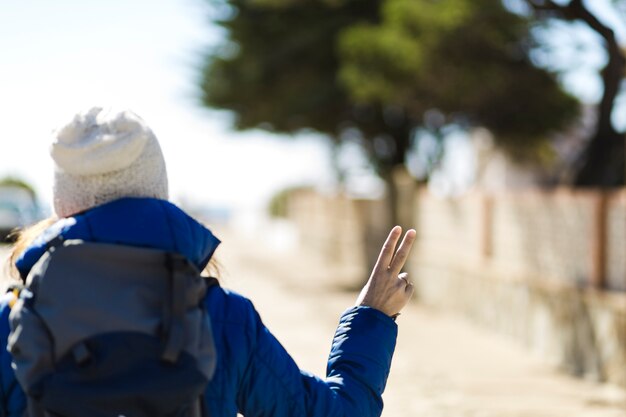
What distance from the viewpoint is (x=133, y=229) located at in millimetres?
1844

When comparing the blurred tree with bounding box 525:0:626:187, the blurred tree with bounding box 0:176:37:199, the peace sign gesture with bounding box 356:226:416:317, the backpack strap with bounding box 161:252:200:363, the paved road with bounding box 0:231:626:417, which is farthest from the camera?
the blurred tree with bounding box 0:176:37:199

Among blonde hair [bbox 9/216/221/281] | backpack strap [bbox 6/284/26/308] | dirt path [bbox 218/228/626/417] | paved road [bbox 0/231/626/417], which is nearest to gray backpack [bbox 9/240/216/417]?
backpack strap [bbox 6/284/26/308]

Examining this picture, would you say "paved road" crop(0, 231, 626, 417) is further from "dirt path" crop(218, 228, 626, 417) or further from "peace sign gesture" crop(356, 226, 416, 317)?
"peace sign gesture" crop(356, 226, 416, 317)

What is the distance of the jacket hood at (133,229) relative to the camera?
72.4 inches

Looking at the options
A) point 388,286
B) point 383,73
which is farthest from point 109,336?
point 383,73

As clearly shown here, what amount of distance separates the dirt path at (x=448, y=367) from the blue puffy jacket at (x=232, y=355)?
5044 millimetres

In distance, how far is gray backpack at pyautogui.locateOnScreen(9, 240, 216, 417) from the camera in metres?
1.74

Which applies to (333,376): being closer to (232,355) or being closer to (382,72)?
(232,355)

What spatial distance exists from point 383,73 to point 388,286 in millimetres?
13293

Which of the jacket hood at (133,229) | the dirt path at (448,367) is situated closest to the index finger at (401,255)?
the jacket hood at (133,229)

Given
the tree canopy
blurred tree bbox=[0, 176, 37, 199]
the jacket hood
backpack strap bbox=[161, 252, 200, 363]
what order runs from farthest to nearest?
blurred tree bbox=[0, 176, 37, 199]
the tree canopy
the jacket hood
backpack strap bbox=[161, 252, 200, 363]

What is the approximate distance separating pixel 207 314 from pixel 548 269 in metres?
10.1

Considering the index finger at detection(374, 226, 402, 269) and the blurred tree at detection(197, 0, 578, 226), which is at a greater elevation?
the blurred tree at detection(197, 0, 578, 226)

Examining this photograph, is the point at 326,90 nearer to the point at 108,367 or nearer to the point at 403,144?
the point at 403,144
